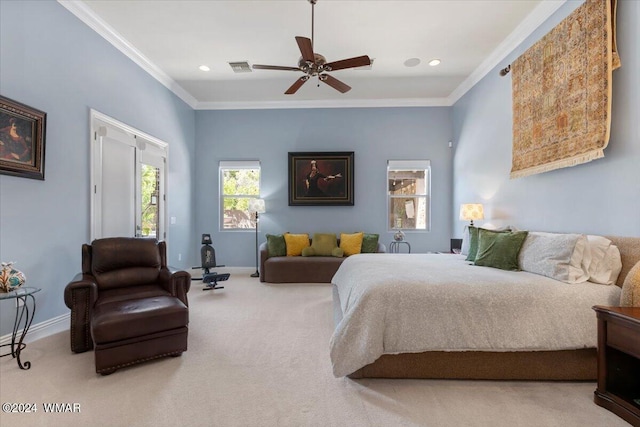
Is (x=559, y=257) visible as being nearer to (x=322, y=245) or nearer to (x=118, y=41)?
(x=322, y=245)

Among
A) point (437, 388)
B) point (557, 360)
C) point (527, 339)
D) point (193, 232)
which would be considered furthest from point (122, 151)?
point (557, 360)

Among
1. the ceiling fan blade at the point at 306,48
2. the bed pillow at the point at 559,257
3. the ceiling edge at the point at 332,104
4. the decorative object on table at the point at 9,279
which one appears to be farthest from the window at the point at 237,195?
the bed pillow at the point at 559,257

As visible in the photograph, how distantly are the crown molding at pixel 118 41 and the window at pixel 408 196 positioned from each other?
432cm

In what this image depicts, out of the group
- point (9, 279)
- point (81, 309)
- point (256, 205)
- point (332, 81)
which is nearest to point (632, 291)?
point (332, 81)

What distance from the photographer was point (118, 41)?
3.59m

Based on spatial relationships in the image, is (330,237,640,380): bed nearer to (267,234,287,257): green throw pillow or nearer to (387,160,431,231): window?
(267,234,287,257): green throw pillow

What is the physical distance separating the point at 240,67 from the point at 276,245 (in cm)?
305

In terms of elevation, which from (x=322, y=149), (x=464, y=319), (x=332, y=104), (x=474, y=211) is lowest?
(x=464, y=319)

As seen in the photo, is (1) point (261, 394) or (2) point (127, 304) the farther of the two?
(2) point (127, 304)

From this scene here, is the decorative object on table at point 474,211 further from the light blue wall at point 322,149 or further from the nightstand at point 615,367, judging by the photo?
the nightstand at point 615,367

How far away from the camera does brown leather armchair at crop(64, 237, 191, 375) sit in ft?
6.67

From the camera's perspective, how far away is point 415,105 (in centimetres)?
560

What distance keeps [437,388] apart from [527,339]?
0.68m

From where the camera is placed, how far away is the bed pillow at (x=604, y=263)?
2039 mm
